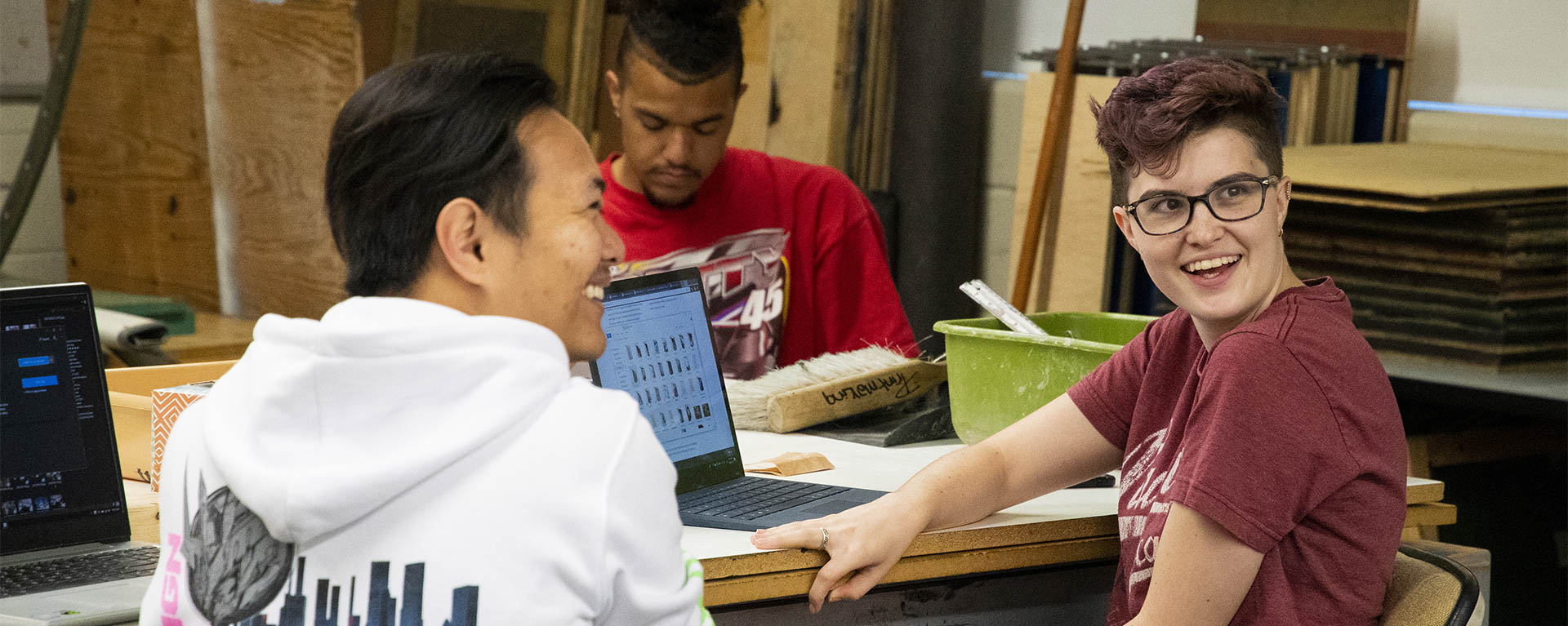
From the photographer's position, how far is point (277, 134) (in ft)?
12.0

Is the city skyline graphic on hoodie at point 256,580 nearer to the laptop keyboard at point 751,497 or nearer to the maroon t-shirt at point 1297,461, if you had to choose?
the laptop keyboard at point 751,497

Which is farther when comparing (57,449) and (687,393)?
(687,393)

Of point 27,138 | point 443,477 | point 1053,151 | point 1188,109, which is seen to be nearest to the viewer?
point 443,477

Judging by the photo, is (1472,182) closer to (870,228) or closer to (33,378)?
(870,228)

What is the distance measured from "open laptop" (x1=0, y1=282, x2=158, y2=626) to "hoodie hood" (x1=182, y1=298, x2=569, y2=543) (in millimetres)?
692

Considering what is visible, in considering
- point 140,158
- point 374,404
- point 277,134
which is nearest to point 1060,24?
point 277,134

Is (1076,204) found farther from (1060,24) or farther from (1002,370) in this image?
(1002,370)

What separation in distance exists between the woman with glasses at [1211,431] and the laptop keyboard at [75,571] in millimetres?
686

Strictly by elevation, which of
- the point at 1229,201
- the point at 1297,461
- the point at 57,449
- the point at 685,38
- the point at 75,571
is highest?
the point at 685,38

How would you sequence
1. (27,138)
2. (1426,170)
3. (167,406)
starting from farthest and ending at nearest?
1. (27,138)
2. (1426,170)
3. (167,406)

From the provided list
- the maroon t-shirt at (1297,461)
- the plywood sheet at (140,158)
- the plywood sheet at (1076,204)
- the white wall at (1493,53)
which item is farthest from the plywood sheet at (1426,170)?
the plywood sheet at (140,158)

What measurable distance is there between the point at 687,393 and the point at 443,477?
2.89 feet

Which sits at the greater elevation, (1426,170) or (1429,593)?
(1426,170)

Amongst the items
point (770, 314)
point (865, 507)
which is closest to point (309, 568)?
point (865, 507)
